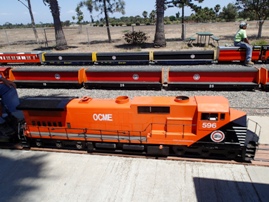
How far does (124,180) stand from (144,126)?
6.80 ft

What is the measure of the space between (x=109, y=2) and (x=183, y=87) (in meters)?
21.2

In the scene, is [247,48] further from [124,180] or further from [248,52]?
[124,180]

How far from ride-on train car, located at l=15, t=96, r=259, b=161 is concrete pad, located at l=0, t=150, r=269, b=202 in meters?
0.52

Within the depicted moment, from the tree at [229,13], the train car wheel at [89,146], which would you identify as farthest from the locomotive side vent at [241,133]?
the tree at [229,13]

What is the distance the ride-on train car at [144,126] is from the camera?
26.2 feet

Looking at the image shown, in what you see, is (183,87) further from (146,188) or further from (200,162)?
(146,188)

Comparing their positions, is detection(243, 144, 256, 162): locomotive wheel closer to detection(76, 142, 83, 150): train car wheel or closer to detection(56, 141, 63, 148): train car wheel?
detection(76, 142, 83, 150): train car wheel

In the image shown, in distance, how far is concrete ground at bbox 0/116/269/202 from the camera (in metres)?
7.21

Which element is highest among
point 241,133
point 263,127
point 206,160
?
point 241,133

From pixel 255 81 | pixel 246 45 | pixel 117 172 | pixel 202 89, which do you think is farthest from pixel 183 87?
pixel 117 172

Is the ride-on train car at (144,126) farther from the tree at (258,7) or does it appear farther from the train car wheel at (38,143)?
the tree at (258,7)

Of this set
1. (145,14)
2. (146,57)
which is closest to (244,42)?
(146,57)

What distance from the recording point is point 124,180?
791 cm

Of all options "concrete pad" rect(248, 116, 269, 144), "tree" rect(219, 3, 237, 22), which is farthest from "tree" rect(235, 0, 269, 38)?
"tree" rect(219, 3, 237, 22)
